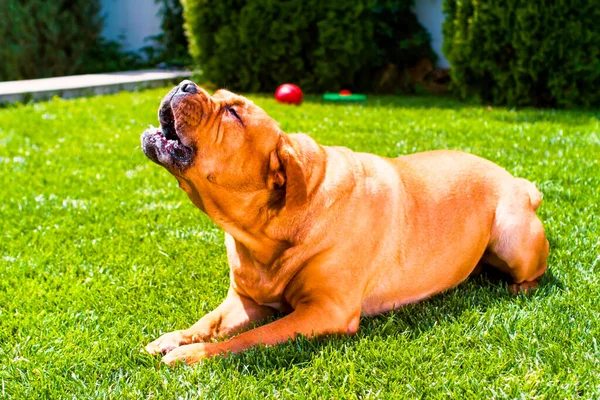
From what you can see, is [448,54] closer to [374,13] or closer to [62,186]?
[374,13]

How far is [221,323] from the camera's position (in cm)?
315

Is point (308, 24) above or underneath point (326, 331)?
above

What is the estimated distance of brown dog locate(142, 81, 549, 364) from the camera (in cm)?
286

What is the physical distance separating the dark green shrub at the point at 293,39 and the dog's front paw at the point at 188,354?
7401 mm

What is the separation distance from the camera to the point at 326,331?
9.37ft

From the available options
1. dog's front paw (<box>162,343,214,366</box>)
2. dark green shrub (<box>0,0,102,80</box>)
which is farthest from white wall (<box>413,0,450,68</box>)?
dog's front paw (<box>162,343,214,366</box>)

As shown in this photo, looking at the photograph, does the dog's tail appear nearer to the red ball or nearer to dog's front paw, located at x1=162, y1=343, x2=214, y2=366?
dog's front paw, located at x1=162, y1=343, x2=214, y2=366

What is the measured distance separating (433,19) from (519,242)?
8.26 m

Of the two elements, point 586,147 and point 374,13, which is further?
point 374,13

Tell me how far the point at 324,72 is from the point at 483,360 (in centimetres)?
784

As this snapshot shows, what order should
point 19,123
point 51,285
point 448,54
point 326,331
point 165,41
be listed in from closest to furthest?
point 326,331 < point 51,285 < point 19,123 < point 448,54 < point 165,41

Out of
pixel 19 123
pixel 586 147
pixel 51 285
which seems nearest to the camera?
pixel 51 285

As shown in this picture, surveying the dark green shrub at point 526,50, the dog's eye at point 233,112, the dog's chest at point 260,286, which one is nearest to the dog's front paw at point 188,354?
the dog's chest at point 260,286

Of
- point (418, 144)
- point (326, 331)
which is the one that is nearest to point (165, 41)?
point (418, 144)
